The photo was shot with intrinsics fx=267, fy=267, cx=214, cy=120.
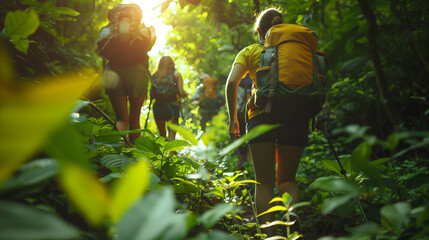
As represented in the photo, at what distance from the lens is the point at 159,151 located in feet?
3.93

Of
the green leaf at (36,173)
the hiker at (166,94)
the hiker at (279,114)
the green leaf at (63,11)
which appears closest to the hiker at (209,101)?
the hiker at (166,94)

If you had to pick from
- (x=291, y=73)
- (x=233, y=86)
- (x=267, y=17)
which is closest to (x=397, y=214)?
(x=291, y=73)

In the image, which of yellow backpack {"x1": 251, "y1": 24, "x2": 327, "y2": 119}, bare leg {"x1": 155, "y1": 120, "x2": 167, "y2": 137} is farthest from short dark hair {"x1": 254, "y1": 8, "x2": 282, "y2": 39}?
bare leg {"x1": 155, "y1": 120, "x2": 167, "y2": 137}

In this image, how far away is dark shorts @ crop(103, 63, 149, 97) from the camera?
10.1ft

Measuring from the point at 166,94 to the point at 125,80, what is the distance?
2023mm

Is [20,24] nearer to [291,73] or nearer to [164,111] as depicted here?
[291,73]

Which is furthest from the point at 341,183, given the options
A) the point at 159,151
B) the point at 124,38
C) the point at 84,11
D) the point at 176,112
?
the point at 84,11

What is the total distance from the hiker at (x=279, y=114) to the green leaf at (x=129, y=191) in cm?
175

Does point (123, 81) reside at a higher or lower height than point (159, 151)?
higher

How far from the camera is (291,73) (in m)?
2.08

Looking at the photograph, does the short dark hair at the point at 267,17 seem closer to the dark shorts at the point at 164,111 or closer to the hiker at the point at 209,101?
the dark shorts at the point at 164,111

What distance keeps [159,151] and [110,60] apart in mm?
2249

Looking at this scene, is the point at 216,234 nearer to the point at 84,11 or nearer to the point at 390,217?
the point at 390,217

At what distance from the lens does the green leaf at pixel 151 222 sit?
1.24 ft
